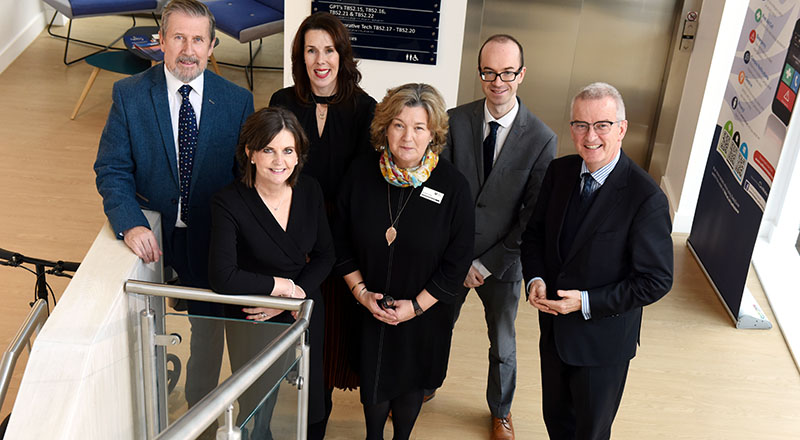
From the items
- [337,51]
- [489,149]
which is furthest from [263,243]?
[489,149]

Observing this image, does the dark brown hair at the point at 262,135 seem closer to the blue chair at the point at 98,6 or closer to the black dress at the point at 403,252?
the black dress at the point at 403,252

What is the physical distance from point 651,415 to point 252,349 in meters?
2.21

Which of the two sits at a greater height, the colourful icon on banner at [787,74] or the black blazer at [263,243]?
the colourful icon on banner at [787,74]

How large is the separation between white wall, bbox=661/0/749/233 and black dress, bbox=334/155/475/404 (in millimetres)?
3018

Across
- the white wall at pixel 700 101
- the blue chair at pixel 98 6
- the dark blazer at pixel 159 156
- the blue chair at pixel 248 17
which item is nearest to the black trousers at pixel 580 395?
the dark blazer at pixel 159 156

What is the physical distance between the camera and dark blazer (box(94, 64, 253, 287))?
295 cm

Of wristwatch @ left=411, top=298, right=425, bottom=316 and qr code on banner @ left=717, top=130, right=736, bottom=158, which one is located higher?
qr code on banner @ left=717, top=130, right=736, bottom=158

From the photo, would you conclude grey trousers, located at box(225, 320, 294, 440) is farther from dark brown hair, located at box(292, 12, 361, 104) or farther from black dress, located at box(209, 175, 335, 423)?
dark brown hair, located at box(292, 12, 361, 104)

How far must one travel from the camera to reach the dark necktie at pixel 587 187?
2.77 m

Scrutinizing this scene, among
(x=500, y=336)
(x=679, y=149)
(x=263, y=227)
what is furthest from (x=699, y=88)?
(x=263, y=227)

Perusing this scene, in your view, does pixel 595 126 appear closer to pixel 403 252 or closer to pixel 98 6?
pixel 403 252

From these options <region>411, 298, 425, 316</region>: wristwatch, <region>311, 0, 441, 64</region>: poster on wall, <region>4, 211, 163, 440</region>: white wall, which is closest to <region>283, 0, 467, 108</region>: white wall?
<region>311, 0, 441, 64</region>: poster on wall

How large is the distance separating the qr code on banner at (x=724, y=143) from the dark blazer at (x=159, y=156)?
3212 millimetres

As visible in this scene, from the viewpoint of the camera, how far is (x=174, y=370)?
2.90 meters
